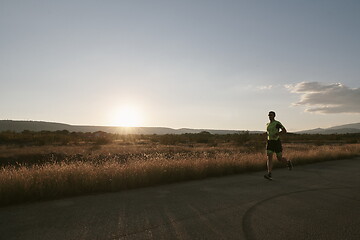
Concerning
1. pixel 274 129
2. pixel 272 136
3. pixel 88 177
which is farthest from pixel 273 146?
pixel 88 177

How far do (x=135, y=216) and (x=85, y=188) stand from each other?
2.73 m

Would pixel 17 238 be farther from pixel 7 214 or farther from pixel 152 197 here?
pixel 152 197

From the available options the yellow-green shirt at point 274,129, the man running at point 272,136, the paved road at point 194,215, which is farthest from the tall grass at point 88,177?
the yellow-green shirt at point 274,129

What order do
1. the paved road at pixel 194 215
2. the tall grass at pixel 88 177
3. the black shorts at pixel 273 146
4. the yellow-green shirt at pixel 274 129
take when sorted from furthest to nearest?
the black shorts at pixel 273 146 → the yellow-green shirt at pixel 274 129 → the tall grass at pixel 88 177 → the paved road at pixel 194 215

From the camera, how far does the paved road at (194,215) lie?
398cm

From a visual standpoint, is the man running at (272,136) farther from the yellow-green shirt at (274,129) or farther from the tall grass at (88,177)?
the tall grass at (88,177)

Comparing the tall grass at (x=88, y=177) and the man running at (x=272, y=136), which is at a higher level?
the man running at (x=272, y=136)

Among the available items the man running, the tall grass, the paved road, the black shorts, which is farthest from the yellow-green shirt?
the paved road

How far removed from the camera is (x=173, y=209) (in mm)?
5227

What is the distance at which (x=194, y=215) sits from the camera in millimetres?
4840

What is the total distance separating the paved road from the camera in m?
3.98

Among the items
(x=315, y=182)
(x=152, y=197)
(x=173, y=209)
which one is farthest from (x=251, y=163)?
(x=173, y=209)

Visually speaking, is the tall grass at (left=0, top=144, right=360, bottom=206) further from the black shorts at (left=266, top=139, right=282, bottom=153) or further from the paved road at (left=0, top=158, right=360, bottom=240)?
Result: the black shorts at (left=266, top=139, right=282, bottom=153)

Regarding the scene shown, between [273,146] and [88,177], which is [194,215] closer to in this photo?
[88,177]
